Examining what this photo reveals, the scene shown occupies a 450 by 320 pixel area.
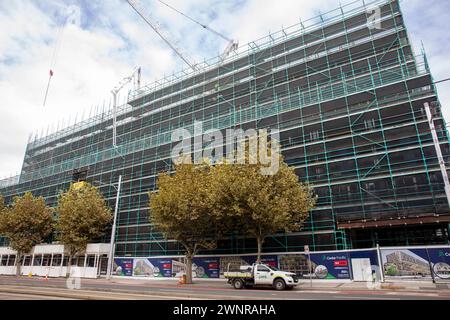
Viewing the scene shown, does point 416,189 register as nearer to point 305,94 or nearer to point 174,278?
point 305,94

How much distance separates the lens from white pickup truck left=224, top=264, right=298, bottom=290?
20.0 metres

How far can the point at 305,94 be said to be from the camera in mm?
33000

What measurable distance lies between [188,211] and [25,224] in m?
26.0

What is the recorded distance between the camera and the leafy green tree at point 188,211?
26125mm

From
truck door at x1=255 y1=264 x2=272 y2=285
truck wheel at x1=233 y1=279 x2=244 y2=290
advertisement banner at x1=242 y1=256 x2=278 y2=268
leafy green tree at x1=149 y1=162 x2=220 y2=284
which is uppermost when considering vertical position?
leafy green tree at x1=149 y1=162 x2=220 y2=284

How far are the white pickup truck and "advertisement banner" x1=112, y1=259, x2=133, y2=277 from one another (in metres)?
16.3

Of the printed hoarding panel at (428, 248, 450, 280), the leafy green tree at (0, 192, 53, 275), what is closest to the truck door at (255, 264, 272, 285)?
the printed hoarding panel at (428, 248, 450, 280)

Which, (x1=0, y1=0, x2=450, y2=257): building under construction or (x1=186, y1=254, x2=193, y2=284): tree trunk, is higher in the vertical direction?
(x1=0, y1=0, x2=450, y2=257): building under construction

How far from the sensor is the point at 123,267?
34.5 meters

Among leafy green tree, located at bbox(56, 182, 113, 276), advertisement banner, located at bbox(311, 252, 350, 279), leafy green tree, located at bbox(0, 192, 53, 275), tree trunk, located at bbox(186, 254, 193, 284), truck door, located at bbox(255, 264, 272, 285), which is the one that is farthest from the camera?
leafy green tree, located at bbox(0, 192, 53, 275)

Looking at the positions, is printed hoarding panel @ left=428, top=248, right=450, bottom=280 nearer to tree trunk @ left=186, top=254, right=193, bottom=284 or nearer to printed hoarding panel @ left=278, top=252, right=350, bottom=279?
printed hoarding panel @ left=278, top=252, right=350, bottom=279

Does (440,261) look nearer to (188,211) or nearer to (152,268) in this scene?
(188,211)

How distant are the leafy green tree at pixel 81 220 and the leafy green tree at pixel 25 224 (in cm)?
566

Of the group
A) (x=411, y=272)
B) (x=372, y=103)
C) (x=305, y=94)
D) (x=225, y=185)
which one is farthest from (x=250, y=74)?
(x=411, y=272)
